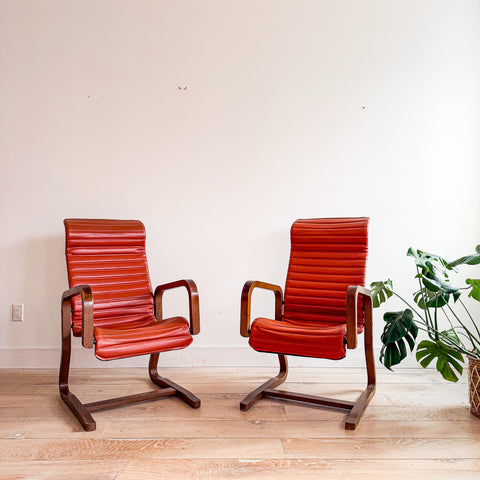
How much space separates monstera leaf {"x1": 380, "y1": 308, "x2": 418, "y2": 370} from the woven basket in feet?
1.00

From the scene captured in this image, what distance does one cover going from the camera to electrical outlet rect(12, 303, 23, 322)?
295 centimetres

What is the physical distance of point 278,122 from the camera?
9.91 feet

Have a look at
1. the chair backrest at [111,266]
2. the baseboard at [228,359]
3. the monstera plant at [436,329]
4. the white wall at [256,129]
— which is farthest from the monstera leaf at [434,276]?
the chair backrest at [111,266]

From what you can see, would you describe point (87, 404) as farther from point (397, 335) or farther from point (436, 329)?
point (436, 329)

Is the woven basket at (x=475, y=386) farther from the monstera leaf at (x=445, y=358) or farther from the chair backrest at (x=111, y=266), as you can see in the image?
the chair backrest at (x=111, y=266)

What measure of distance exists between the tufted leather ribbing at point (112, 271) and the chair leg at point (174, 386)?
0.31m

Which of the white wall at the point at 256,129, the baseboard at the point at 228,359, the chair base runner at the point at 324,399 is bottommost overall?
the baseboard at the point at 228,359

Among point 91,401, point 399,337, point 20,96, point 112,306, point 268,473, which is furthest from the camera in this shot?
point 20,96

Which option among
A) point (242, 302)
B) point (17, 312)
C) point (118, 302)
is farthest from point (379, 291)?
point (17, 312)

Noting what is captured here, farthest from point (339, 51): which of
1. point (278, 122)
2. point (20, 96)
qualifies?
point (20, 96)

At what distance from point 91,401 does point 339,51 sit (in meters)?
2.70

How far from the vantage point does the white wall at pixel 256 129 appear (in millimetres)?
2984

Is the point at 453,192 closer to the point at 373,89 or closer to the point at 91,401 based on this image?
the point at 373,89

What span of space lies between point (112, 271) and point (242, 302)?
84 cm
